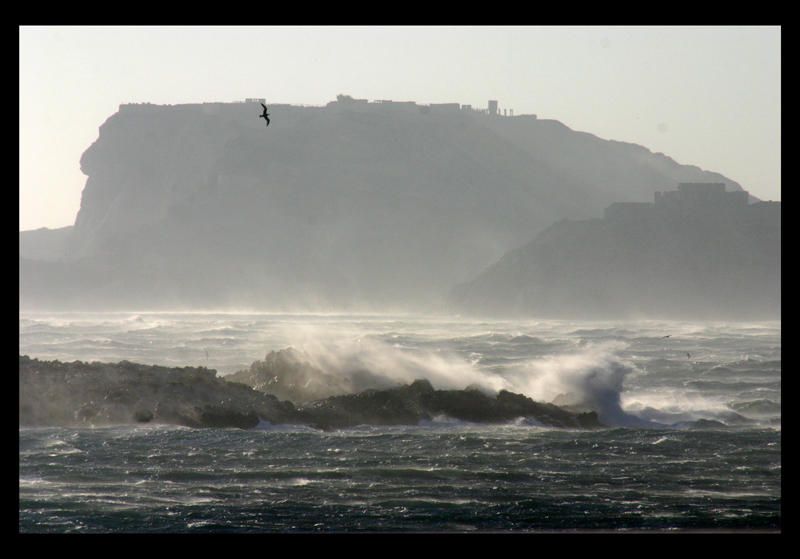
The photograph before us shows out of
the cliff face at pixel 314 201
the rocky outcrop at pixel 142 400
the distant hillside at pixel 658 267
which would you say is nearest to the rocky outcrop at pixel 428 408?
the rocky outcrop at pixel 142 400

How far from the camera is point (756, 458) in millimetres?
24766

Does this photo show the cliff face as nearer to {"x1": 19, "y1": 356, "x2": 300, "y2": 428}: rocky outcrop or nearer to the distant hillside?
the distant hillside

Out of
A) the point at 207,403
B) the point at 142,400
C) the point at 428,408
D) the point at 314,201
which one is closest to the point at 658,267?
the point at 314,201

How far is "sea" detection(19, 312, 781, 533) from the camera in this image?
713 inches

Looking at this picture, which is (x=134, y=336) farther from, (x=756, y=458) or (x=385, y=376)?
(x=756, y=458)

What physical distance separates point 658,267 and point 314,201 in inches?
2723

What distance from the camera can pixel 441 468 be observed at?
22.7 metres

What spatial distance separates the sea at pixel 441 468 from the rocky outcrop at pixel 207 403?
403 millimetres

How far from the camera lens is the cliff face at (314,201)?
139375 millimetres

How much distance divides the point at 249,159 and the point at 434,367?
131351 mm

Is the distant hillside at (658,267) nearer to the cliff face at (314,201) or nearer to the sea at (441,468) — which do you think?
the cliff face at (314,201)

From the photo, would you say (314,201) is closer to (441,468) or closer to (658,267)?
(658,267)

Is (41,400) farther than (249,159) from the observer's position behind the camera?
No
